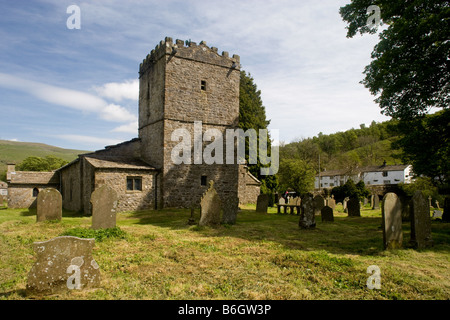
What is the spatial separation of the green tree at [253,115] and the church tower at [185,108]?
9397 mm

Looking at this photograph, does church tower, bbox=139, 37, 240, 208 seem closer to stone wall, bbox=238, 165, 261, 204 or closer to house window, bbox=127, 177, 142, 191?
house window, bbox=127, 177, 142, 191

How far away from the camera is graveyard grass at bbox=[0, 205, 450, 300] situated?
5078 millimetres

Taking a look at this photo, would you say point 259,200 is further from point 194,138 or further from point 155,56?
point 155,56

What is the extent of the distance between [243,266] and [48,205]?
32.7 ft

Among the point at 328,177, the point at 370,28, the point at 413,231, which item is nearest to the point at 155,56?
the point at 370,28

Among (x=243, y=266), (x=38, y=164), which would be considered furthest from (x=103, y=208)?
(x=38, y=164)

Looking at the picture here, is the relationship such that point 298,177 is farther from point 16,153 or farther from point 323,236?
point 16,153

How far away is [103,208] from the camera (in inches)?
414

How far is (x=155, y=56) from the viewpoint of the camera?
21562 millimetres

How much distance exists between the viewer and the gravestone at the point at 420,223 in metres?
8.45

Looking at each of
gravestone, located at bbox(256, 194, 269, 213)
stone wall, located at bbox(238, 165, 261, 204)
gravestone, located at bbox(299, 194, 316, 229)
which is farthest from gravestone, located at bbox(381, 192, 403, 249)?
stone wall, located at bbox(238, 165, 261, 204)

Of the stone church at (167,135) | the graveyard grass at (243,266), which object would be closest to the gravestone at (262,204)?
the stone church at (167,135)

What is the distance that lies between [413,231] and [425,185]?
12.0 metres

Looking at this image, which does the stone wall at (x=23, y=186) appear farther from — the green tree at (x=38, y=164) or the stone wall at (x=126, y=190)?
the green tree at (x=38, y=164)
